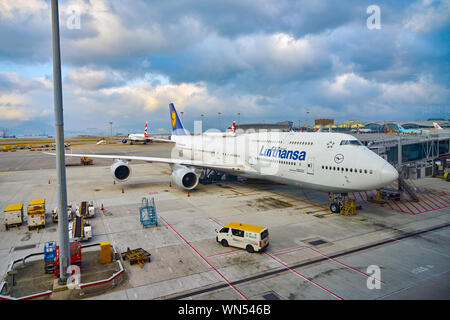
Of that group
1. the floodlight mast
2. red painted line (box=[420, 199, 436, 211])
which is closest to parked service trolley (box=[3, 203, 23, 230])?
the floodlight mast

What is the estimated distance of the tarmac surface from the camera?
1038 centimetres

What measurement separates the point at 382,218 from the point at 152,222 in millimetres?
15044

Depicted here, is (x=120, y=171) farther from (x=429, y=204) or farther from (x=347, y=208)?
(x=429, y=204)

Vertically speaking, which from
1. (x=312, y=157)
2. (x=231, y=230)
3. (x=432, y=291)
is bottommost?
(x=432, y=291)

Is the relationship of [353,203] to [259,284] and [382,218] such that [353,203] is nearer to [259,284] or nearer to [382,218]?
[382,218]

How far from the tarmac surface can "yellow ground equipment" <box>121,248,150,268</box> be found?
28 centimetres

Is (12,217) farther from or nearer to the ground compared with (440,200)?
farther from the ground

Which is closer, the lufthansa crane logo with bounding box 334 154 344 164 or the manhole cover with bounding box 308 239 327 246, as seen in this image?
the manhole cover with bounding box 308 239 327 246

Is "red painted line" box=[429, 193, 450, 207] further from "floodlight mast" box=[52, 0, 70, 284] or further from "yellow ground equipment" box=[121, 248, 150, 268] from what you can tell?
"floodlight mast" box=[52, 0, 70, 284]

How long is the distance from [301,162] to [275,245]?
7.60 meters

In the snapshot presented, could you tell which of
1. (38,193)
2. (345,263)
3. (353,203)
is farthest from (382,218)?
(38,193)

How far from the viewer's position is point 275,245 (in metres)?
14.4

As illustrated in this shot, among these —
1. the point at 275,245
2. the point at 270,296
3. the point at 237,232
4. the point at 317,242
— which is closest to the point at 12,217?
the point at 237,232

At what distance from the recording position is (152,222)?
1738 cm
